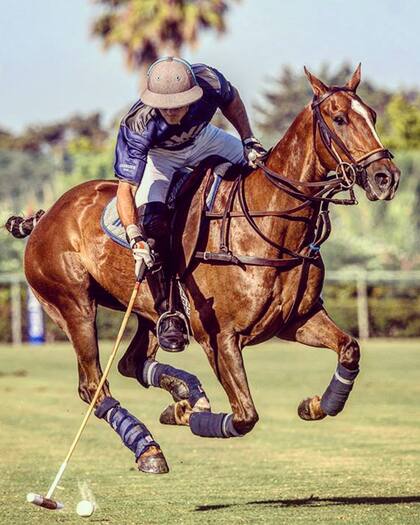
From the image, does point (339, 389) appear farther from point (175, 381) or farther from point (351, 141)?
point (351, 141)

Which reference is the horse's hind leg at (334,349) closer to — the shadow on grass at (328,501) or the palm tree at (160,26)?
the shadow on grass at (328,501)

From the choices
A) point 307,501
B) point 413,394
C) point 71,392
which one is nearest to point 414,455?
point 307,501

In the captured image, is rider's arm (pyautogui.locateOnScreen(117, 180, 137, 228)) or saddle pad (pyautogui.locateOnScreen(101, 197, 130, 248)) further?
saddle pad (pyautogui.locateOnScreen(101, 197, 130, 248))

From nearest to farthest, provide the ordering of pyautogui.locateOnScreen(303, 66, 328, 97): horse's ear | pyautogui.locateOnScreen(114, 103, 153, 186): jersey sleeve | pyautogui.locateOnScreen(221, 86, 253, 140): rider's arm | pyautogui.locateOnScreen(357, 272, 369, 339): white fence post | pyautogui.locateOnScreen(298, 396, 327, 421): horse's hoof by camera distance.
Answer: pyautogui.locateOnScreen(303, 66, 328, 97): horse's ear, pyautogui.locateOnScreen(114, 103, 153, 186): jersey sleeve, pyautogui.locateOnScreen(298, 396, 327, 421): horse's hoof, pyautogui.locateOnScreen(221, 86, 253, 140): rider's arm, pyautogui.locateOnScreen(357, 272, 369, 339): white fence post

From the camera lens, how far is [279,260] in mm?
8336

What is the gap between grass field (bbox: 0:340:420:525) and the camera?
902 centimetres

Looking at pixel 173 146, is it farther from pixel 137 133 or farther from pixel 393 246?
pixel 393 246

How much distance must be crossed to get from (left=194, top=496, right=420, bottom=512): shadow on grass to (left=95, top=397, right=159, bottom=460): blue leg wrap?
657 mm

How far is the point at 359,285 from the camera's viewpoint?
3089 cm

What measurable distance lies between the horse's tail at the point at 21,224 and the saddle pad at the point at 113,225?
1.16 m

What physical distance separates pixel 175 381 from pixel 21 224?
6.47 feet

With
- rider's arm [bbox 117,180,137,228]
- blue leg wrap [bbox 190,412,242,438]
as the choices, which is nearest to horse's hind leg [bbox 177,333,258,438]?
blue leg wrap [bbox 190,412,242,438]

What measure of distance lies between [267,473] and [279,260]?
3.42m

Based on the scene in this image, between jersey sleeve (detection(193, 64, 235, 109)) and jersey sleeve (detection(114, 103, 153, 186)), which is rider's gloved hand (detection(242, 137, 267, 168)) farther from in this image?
jersey sleeve (detection(114, 103, 153, 186))
